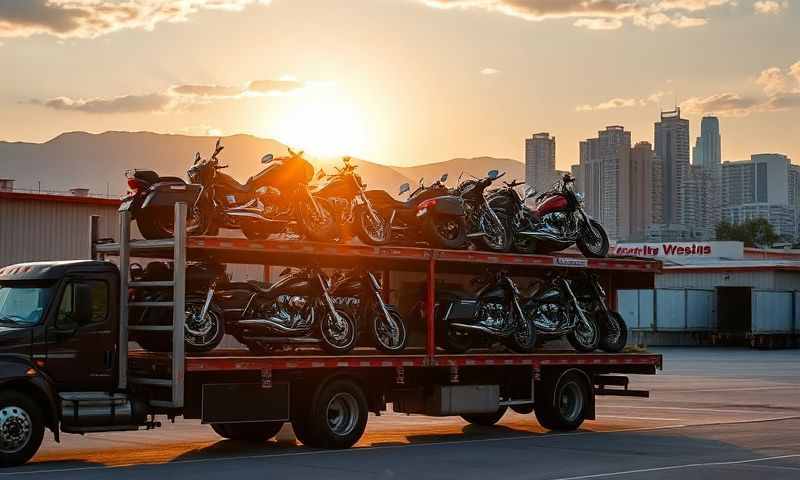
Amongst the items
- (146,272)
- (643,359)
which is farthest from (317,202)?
(643,359)

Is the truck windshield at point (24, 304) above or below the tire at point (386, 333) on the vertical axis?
above

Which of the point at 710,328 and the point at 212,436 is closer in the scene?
the point at 212,436

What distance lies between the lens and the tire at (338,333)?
17031 millimetres

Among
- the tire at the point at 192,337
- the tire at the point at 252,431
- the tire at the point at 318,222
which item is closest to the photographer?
the tire at the point at 192,337

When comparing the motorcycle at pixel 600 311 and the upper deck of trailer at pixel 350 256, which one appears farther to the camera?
the motorcycle at pixel 600 311

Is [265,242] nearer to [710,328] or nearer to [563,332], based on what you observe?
[563,332]

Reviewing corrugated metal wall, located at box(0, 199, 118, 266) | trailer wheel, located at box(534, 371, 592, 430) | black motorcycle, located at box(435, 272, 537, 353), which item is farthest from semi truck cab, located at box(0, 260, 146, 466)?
corrugated metal wall, located at box(0, 199, 118, 266)

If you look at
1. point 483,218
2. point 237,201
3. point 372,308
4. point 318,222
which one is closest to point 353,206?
point 318,222

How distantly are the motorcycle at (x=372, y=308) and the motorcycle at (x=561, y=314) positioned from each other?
3.07 metres

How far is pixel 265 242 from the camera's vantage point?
1609 cm

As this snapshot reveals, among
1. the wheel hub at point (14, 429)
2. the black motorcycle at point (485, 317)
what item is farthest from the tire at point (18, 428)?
the black motorcycle at point (485, 317)

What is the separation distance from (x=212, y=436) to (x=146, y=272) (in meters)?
4.37

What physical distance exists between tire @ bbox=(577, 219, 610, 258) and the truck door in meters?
8.84

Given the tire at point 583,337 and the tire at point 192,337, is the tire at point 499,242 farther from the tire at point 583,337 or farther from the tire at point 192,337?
the tire at point 192,337
